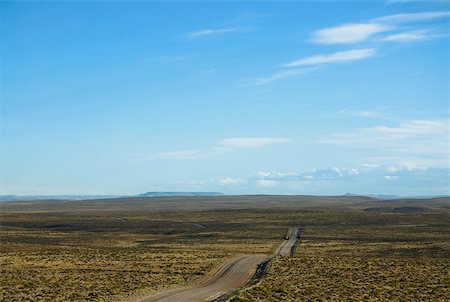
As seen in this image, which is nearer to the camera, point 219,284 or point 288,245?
point 219,284

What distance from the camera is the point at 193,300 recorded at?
38.0 metres

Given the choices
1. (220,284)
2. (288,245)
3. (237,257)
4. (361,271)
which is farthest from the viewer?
(288,245)

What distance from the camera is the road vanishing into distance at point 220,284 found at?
127 ft

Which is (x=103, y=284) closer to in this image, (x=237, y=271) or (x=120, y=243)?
(x=237, y=271)

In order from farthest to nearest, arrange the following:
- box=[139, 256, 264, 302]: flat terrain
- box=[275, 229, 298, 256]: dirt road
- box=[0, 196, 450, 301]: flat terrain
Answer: box=[275, 229, 298, 256]: dirt road, box=[0, 196, 450, 301]: flat terrain, box=[139, 256, 264, 302]: flat terrain

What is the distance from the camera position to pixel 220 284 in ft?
149

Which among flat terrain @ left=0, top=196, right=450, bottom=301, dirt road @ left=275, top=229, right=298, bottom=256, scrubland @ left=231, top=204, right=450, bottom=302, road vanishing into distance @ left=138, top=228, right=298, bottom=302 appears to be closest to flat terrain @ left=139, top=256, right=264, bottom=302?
road vanishing into distance @ left=138, top=228, right=298, bottom=302

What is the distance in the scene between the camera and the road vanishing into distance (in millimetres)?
38844

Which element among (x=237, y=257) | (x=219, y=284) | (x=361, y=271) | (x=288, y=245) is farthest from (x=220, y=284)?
(x=288, y=245)

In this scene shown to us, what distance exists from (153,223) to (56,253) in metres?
71.2

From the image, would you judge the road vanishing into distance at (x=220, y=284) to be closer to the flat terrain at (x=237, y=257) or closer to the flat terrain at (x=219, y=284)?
the flat terrain at (x=219, y=284)

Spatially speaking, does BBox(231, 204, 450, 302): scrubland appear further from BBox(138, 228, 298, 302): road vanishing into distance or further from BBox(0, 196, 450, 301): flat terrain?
BBox(138, 228, 298, 302): road vanishing into distance

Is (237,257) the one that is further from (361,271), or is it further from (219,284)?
(219,284)

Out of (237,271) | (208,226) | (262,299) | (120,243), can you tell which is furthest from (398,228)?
(262,299)
